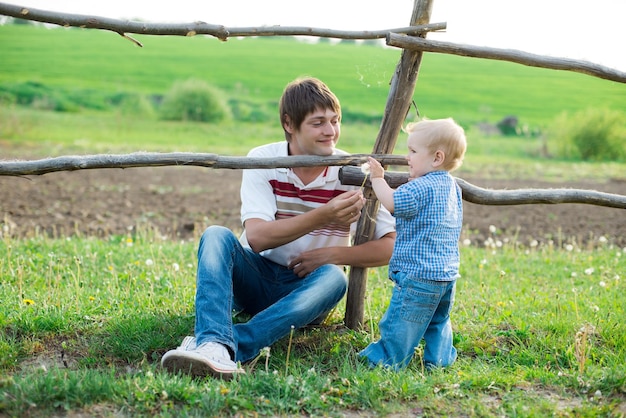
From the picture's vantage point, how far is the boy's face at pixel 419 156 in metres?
3.34

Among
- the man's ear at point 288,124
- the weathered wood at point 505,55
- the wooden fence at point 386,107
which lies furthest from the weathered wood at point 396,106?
the man's ear at point 288,124

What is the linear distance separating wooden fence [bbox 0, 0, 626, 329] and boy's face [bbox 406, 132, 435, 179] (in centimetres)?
25

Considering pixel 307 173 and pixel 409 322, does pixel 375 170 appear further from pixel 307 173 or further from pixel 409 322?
pixel 409 322

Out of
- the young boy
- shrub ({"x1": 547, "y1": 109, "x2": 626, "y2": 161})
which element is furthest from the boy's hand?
shrub ({"x1": 547, "y1": 109, "x2": 626, "y2": 161})

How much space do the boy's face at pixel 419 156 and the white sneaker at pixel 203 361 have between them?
1322mm

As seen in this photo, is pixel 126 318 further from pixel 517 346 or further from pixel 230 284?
pixel 517 346

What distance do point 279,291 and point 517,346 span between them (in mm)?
1404

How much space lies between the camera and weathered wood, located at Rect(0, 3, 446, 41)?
10.6 feet

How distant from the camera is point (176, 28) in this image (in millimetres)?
3426

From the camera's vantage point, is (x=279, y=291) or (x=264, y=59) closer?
(x=279, y=291)

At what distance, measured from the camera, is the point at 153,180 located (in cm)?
1188

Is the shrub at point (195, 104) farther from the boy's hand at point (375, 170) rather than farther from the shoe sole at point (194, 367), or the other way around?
the shoe sole at point (194, 367)

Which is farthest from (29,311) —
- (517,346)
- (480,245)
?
(480,245)

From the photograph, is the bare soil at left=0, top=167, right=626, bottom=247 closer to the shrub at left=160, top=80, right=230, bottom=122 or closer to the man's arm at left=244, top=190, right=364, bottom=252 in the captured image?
the man's arm at left=244, top=190, right=364, bottom=252
